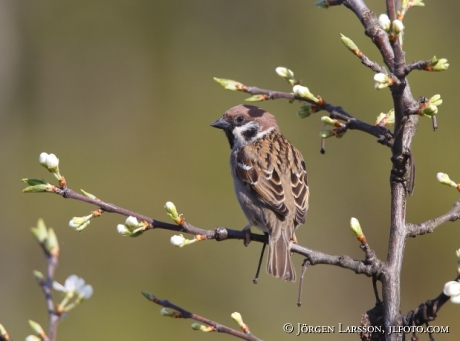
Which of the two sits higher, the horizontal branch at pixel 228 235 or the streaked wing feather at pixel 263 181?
the streaked wing feather at pixel 263 181

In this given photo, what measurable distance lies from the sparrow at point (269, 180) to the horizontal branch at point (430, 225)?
1.16 meters

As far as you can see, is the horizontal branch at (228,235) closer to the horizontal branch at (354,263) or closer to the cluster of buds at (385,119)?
the horizontal branch at (354,263)

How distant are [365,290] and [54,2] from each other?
23.1 feet

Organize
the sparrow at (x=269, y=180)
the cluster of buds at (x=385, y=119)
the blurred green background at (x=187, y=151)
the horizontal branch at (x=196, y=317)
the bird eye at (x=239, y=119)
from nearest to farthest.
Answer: the horizontal branch at (x=196, y=317)
the cluster of buds at (x=385, y=119)
the sparrow at (x=269, y=180)
the bird eye at (x=239, y=119)
the blurred green background at (x=187, y=151)

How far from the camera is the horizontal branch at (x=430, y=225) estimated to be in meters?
2.66

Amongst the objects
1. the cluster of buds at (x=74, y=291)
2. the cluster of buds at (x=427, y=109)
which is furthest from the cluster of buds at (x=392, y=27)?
the cluster of buds at (x=74, y=291)

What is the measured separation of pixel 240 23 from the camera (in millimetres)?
10852

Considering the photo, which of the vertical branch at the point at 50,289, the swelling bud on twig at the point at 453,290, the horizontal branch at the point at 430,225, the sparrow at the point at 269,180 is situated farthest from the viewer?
the sparrow at the point at 269,180

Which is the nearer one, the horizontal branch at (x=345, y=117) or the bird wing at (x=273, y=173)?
A: the horizontal branch at (x=345, y=117)

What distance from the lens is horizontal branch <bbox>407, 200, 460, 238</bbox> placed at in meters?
2.66

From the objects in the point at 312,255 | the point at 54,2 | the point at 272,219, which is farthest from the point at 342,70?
the point at 312,255

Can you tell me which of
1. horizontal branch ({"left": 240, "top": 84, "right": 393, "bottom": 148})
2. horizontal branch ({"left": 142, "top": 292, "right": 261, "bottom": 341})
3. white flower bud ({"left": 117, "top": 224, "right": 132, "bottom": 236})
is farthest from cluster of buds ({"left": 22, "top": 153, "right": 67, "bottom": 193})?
horizontal branch ({"left": 240, "top": 84, "right": 393, "bottom": 148})

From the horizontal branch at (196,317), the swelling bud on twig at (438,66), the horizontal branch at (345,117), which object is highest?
the swelling bud on twig at (438,66)

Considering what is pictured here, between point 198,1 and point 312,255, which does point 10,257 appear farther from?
point 312,255
